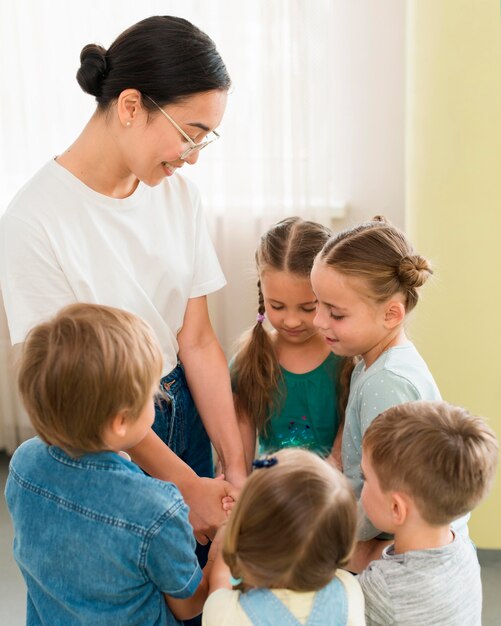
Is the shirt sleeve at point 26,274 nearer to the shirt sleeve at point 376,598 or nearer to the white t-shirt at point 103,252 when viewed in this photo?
the white t-shirt at point 103,252

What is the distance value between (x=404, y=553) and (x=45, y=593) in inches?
23.5

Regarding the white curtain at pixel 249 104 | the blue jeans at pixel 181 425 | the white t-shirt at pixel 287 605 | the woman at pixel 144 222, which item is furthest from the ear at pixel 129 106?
the white curtain at pixel 249 104

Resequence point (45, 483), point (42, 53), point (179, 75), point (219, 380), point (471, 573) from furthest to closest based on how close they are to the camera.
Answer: point (42, 53)
point (219, 380)
point (179, 75)
point (471, 573)
point (45, 483)

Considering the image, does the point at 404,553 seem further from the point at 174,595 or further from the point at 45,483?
the point at 45,483

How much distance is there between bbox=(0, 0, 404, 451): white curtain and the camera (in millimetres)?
2797

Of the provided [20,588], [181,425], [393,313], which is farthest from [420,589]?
[20,588]

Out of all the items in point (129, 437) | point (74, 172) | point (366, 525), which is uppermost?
point (74, 172)

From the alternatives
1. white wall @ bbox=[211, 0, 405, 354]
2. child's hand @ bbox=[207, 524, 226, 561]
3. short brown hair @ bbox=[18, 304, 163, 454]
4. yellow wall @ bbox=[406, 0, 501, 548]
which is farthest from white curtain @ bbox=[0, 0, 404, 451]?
short brown hair @ bbox=[18, 304, 163, 454]

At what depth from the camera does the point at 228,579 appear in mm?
1370

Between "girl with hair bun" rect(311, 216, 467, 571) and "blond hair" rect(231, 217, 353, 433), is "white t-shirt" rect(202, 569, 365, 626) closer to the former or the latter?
"girl with hair bun" rect(311, 216, 467, 571)

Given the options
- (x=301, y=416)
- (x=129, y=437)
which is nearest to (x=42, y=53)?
(x=301, y=416)

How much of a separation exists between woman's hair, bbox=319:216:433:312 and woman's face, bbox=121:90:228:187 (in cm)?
37

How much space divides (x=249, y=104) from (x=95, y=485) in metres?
1.94

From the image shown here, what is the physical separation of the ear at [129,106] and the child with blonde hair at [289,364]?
1.47 ft
